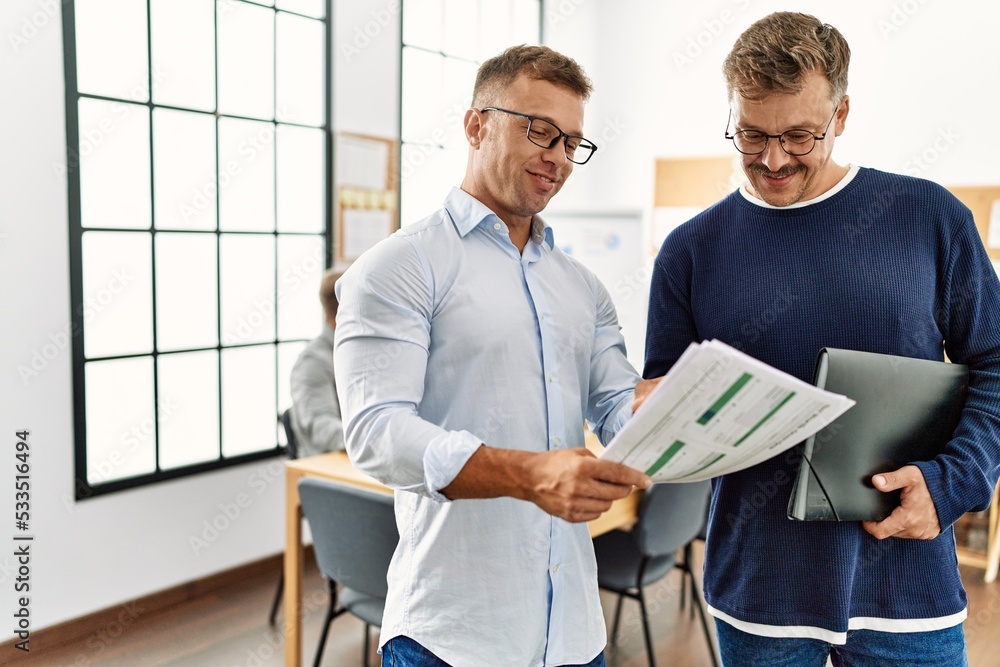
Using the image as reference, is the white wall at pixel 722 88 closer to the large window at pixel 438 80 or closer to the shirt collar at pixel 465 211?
the large window at pixel 438 80

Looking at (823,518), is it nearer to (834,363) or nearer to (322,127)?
(834,363)

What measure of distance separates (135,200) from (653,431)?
10.4 feet

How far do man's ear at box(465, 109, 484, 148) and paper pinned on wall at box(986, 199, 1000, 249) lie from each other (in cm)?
420

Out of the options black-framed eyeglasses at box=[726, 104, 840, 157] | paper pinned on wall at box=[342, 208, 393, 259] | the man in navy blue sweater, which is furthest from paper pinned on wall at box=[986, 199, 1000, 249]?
black-framed eyeglasses at box=[726, 104, 840, 157]

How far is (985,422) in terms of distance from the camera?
135 centimetres

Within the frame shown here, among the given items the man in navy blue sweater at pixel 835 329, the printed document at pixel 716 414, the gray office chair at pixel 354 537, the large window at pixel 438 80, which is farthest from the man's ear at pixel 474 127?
the large window at pixel 438 80

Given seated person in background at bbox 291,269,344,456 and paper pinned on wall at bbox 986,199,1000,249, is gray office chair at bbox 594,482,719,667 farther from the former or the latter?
paper pinned on wall at bbox 986,199,1000,249

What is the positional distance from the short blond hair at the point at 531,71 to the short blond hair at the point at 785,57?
0.25m

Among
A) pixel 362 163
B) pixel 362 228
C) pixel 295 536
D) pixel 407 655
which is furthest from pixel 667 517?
pixel 362 163

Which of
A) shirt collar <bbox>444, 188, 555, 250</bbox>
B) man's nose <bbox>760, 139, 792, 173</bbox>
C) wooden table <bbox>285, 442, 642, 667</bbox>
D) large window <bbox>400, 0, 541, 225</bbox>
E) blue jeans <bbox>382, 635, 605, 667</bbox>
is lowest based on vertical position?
wooden table <bbox>285, 442, 642, 667</bbox>

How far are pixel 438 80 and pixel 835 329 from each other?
4127mm

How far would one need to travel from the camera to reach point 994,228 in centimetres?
468

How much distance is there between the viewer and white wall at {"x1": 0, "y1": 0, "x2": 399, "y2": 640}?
10.2 ft

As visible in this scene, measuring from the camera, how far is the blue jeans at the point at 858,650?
1.36m
